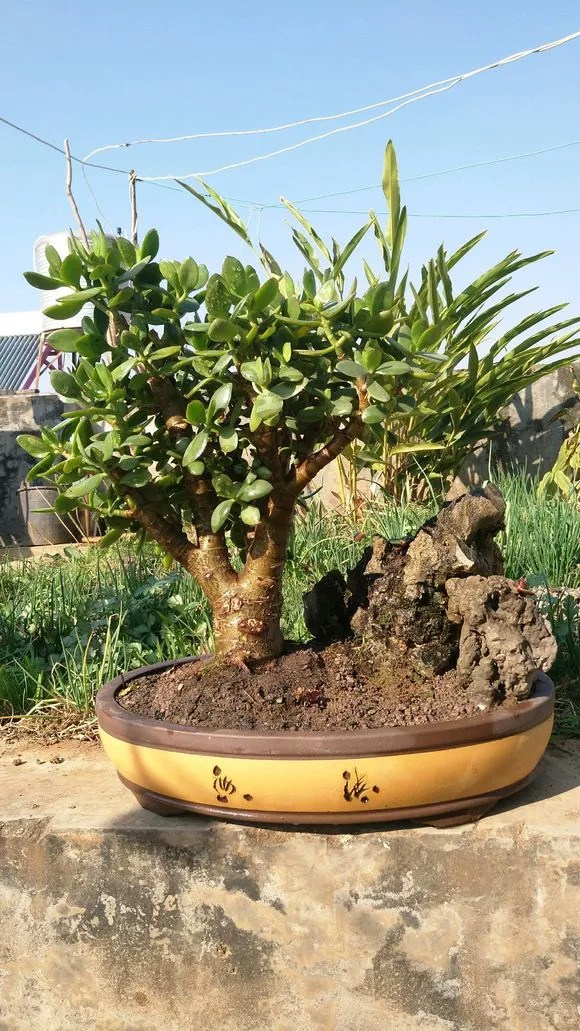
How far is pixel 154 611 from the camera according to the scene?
8.51 ft

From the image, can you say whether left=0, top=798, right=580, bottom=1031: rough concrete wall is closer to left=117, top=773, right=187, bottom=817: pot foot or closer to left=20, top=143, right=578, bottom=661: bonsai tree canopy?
left=117, top=773, right=187, bottom=817: pot foot

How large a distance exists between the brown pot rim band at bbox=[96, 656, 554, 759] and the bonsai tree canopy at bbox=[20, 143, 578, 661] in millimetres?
265

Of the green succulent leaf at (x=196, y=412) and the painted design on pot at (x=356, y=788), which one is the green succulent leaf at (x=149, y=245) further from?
the painted design on pot at (x=356, y=788)

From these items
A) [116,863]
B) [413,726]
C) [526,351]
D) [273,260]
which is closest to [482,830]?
[413,726]

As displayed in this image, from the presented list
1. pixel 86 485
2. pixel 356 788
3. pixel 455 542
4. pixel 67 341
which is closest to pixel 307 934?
pixel 356 788

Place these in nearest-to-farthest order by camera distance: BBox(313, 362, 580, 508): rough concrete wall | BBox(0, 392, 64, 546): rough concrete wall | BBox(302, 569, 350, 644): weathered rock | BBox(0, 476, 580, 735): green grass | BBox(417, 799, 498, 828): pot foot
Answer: BBox(417, 799, 498, 828): pot foot < BBox(302, 569, 350, 644): weathered rock < BBox(0, 476, 580, 735): green grass < BBox(313, 362, 580, 508): rough concrete wall < BBox(0, 392, 64, 546): rough concrete wall

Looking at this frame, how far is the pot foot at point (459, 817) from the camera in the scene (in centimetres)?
133

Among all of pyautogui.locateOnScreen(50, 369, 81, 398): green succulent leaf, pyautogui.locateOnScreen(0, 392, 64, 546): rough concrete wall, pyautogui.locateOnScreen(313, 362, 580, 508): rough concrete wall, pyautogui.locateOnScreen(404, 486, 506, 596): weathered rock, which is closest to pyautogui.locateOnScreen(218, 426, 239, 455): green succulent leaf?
pyautogui.locateOnScreen(50, 369, 81, 398): green succulent leaf

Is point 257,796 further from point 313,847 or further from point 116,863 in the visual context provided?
point 116,863

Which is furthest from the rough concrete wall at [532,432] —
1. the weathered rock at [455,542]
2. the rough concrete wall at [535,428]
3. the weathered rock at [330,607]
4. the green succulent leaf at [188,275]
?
the green succulent leaf at [188,275]

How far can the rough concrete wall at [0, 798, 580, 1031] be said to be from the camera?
1.29 m

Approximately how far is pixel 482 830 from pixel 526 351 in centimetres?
249

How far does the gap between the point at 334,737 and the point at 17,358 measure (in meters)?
14.2

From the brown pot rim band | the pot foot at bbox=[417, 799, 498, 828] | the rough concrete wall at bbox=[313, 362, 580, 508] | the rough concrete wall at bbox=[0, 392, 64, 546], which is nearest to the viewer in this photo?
the brown pot rim band
